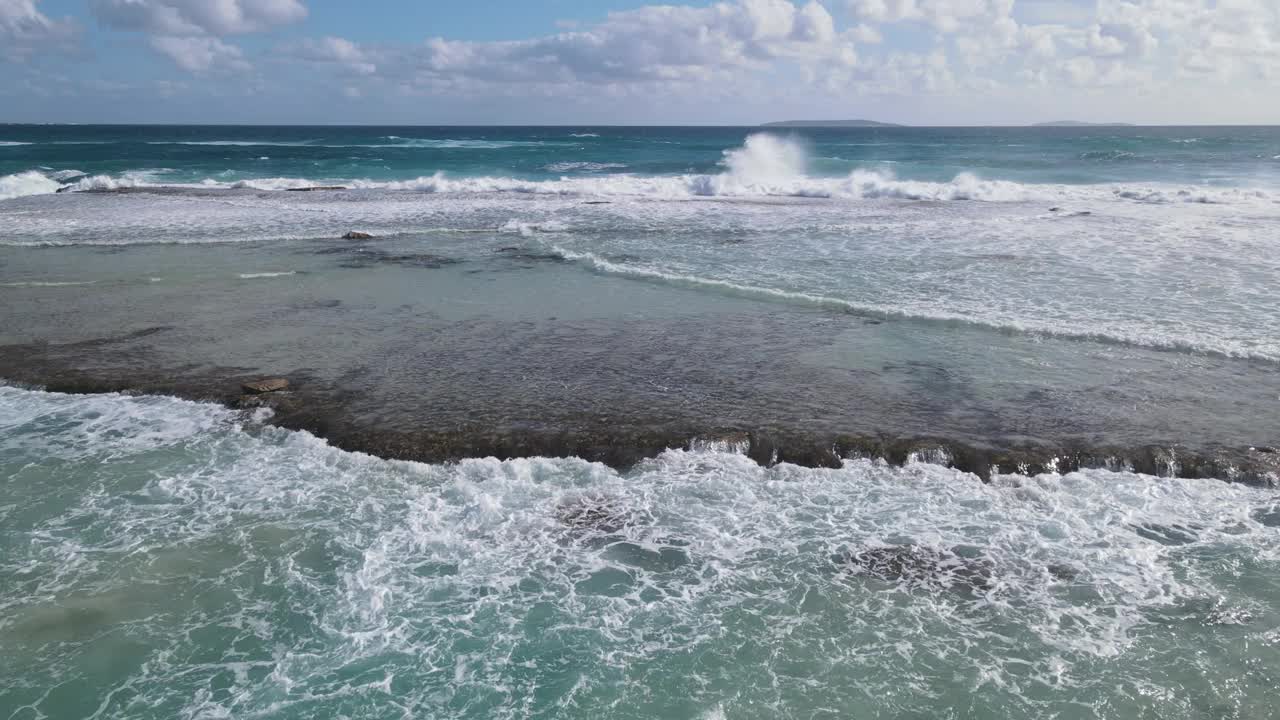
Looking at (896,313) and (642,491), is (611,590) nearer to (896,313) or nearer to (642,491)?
(642,491)

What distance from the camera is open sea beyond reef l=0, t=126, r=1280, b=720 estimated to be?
6164 millimetres

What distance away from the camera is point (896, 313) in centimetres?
1568

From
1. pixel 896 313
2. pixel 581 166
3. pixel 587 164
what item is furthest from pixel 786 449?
pixel 587 164

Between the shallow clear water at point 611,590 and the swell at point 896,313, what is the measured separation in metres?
5.20

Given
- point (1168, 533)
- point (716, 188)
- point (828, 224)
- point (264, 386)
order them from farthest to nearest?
1. point (716, 188)
2. point (828, 224)
3. point (264, 386)
4. point (1168, 533)

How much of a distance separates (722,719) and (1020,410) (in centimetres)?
734

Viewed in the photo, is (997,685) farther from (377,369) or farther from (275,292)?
(275,292)

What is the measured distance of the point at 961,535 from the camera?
809 centimetres

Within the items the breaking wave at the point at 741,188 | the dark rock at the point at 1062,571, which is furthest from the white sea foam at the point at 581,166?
the dark rock at the point at 1062,571

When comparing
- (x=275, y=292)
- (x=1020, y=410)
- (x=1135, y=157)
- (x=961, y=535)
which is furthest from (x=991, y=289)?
(x=1135, y=157)

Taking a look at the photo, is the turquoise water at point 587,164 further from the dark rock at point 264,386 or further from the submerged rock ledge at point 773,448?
the submerged rock ledge at point 773,448

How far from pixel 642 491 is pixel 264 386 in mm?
6389

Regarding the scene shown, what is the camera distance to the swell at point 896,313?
13.2 metres

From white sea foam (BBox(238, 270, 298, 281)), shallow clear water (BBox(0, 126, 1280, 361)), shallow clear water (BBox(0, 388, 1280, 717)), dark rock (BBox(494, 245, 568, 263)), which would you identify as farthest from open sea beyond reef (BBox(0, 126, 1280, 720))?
dark rock (BBox(494, 245, 568, 263))
